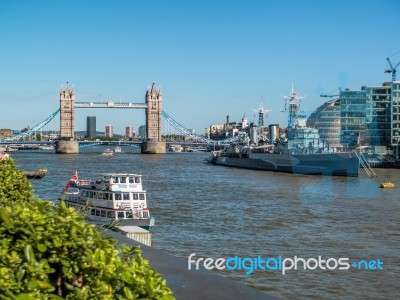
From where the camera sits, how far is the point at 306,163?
53.7m

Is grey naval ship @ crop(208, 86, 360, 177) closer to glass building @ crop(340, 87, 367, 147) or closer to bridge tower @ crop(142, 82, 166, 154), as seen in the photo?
glass building @ crop(340, 87, 367, 147)

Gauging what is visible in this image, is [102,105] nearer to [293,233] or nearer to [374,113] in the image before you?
[374,113]

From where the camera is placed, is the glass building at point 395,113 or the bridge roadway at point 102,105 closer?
the glass building at point 395,113

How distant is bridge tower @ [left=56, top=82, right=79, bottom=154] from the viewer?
10400cm

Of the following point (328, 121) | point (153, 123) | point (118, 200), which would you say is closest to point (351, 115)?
point (328, 121)

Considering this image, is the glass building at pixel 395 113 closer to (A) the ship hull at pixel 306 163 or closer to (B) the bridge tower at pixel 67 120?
(A) the ship hull at pixel 306 163

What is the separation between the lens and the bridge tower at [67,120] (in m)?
104

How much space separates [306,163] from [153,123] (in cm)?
7051

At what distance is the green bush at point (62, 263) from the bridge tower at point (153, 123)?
339 feet

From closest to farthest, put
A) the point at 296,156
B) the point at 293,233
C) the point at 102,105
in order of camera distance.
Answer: the point at 293,233 → the point at 296,156 → the point at 102,105

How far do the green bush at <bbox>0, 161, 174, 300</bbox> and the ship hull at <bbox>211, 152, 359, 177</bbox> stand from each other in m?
46.7

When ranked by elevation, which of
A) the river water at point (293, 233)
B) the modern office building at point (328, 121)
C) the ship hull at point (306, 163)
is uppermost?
the modern office building at point (328, 121)

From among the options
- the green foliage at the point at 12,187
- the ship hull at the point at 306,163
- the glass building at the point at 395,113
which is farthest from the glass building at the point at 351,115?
the green foliage at the point at 12,187

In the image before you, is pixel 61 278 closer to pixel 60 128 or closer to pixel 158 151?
pixel 158 151
